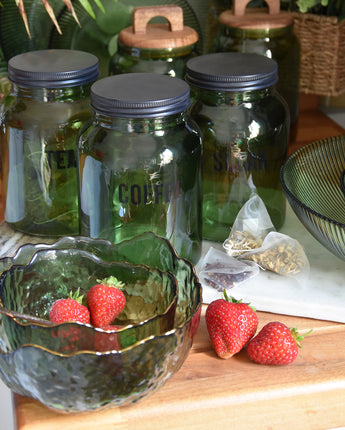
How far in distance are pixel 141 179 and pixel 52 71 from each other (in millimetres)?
201

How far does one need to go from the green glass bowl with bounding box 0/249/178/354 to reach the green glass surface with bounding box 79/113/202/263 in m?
0.09

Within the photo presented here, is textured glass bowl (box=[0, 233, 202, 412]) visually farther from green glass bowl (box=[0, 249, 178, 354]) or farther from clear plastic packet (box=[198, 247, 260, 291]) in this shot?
clear plastic packet (box=[198, 247, 260, 291])

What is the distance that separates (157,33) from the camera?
106cm

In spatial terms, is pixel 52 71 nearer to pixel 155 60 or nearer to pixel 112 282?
pixel 155 60

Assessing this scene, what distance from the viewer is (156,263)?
83cm

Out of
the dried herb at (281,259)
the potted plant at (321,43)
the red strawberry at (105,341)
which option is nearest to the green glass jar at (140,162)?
the dried herb at (281,259)

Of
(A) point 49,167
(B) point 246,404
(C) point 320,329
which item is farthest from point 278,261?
(A) point 49,167

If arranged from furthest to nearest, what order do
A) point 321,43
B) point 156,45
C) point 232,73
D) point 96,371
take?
1. point 321,43
2. point 156,45
3. point 232,73
4. point 96,371

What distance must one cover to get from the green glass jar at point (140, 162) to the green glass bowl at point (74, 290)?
0.30 ft

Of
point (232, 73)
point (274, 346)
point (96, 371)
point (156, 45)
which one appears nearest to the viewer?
point (96, 371)

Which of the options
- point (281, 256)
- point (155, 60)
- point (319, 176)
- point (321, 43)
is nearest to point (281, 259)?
point (281, 256)

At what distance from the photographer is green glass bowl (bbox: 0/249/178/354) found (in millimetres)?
695

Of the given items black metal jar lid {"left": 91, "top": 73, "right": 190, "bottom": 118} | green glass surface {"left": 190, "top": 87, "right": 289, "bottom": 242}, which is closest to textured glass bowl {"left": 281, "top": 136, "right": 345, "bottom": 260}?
green glass surface {"left": 190, "top": 87, "right": 289, "bottom": 242}

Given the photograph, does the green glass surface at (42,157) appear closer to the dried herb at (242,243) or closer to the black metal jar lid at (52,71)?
the black metal jar lid at (52,71)
